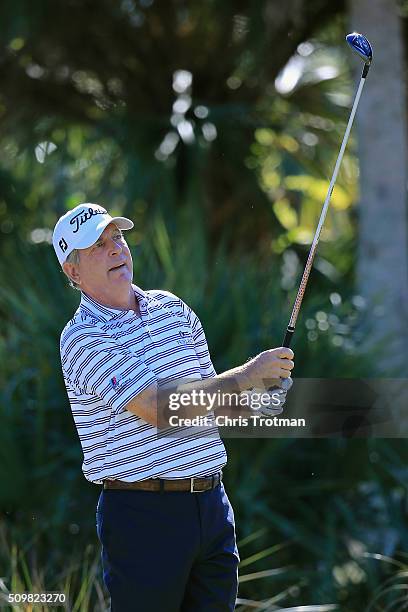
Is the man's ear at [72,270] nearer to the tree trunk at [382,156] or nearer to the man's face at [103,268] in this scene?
the man's face at [103,268]

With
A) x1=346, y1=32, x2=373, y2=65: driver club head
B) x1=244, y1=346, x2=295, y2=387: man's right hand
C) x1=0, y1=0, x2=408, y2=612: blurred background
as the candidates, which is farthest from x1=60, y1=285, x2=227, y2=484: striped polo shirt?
x1=0, y1=0, x2=408, y2=612: blurred background

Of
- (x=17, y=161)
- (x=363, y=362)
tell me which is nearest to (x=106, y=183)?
(x=17, y=161)

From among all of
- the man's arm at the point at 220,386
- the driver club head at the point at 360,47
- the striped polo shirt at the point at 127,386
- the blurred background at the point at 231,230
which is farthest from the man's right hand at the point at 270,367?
the blurred background at the point at 231,230

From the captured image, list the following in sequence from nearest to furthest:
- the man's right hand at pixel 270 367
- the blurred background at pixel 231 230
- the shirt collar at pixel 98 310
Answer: the man's right hand at pixel 270 367 → the shirt collar at pixel 98 310 → the blurred background at pixel 231 230

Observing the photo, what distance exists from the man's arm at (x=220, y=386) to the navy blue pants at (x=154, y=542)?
25cm

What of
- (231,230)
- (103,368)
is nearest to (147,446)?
(103,368)

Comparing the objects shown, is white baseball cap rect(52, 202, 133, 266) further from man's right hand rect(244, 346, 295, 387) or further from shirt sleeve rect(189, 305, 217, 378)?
man's right hand rect(244, 346, 295, 387)

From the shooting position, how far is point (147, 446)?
10.0ft

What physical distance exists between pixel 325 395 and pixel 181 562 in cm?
245

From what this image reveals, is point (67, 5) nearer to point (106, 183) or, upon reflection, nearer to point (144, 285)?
point (106, 183)

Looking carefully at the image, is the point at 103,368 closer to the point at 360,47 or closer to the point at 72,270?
the point at 72,270

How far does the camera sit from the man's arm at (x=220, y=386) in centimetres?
298

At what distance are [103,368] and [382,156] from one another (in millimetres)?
4812

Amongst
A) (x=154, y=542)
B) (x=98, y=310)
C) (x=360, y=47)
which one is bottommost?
(x=154, y=542)
